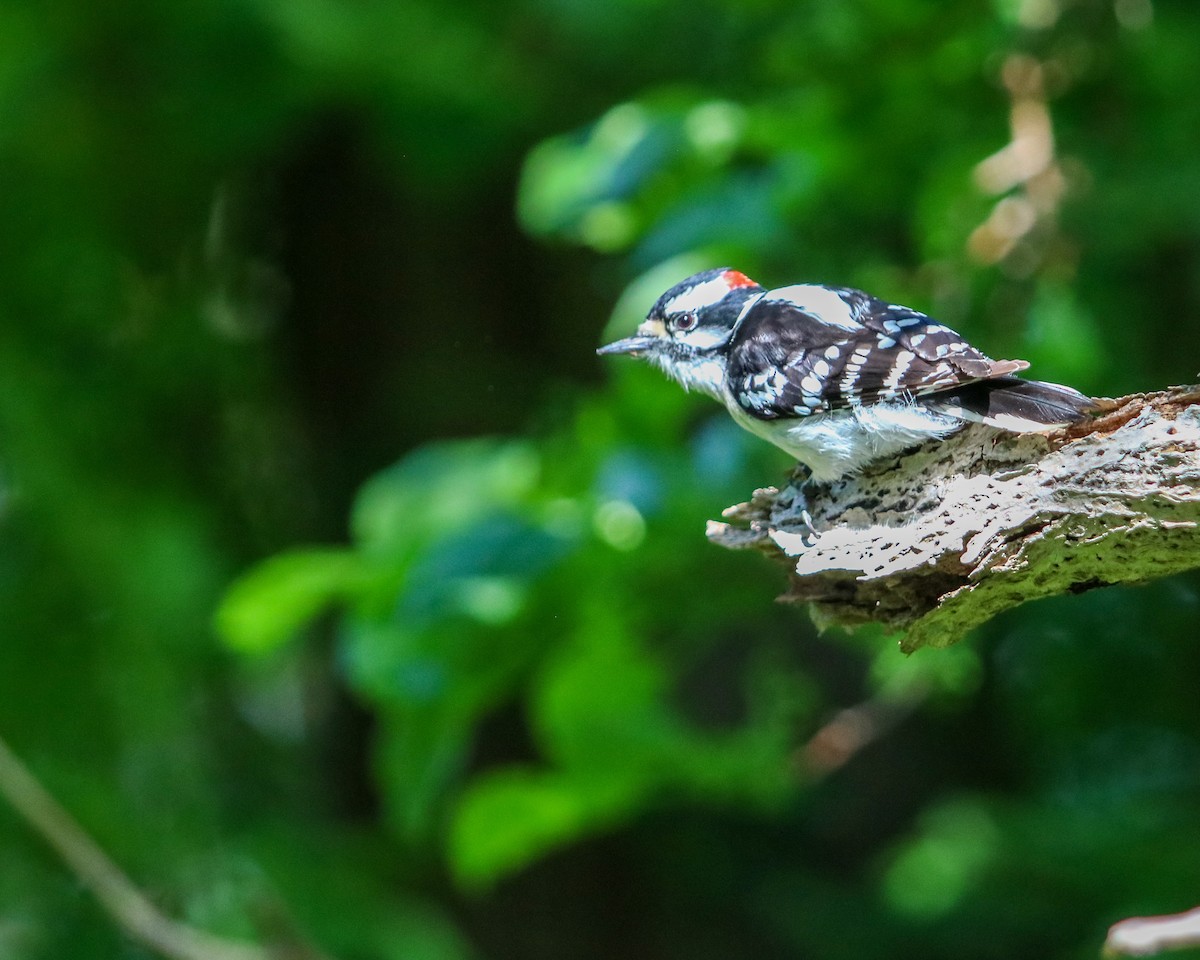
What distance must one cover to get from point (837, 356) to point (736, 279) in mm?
889

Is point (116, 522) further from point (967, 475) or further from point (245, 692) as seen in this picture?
point (967, 475)

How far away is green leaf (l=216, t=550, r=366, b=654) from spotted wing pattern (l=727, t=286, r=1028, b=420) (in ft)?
4.72

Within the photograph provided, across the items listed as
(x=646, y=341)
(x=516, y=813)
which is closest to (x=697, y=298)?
(x=646, y=341)

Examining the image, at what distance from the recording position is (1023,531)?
6.59ft

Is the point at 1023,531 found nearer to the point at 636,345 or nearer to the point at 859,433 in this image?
the point at 859,433

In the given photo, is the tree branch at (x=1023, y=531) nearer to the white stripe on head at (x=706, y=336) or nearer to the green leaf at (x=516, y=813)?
the white stripe on head at (x=706, y=336)

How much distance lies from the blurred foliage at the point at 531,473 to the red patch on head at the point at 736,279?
9 centimetres

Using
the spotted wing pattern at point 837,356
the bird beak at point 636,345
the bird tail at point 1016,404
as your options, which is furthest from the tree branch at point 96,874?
the bird tail at point 1016,404

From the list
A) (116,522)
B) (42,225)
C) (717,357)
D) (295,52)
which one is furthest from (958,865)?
(42,225)

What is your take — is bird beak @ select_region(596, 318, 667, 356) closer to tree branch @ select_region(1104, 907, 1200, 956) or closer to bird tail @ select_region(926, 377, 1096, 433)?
bird tail @ select_region(926, 377, 1096, 433)

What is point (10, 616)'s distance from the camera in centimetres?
556

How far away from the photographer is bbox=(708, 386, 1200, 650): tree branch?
1926 millimetres

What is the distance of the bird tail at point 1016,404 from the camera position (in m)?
2.24

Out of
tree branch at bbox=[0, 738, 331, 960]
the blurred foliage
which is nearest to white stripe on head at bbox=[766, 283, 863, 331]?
the blurred foliage
